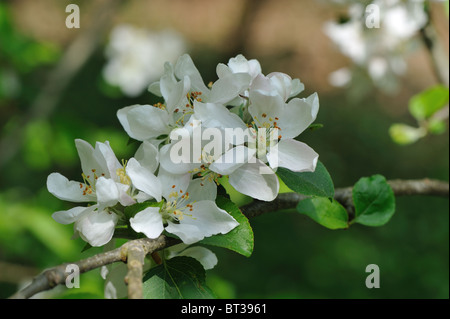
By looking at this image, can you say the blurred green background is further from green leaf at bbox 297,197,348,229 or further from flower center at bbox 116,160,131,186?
green leaf at bbox 297,197,348,229

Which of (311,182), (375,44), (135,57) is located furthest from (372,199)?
(135,57)

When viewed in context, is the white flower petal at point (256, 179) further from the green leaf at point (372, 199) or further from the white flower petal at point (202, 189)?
the green leaf at point (372, 199)

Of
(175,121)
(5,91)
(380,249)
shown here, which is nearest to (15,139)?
(5,91)

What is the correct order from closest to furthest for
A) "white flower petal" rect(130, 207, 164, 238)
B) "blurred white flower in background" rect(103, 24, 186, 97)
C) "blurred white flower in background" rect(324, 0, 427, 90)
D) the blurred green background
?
"white flower petal" rect(130, 207, 164, 238) → "blurred white flower in background" rect(324, 0, 427, 90) → the blurred green background → "blurred white flower in background" rect(103, 24, 186, 97)

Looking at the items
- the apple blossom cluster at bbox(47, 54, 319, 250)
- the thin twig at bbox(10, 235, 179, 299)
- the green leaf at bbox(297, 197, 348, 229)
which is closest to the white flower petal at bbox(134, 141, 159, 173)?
the apple blossom cluster at bbox(47, 54, 319, 250)

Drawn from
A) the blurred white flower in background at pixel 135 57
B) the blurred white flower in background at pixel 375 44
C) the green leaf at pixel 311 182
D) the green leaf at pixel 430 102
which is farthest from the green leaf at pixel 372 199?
the blurred white flower in background at pixel 135 57
